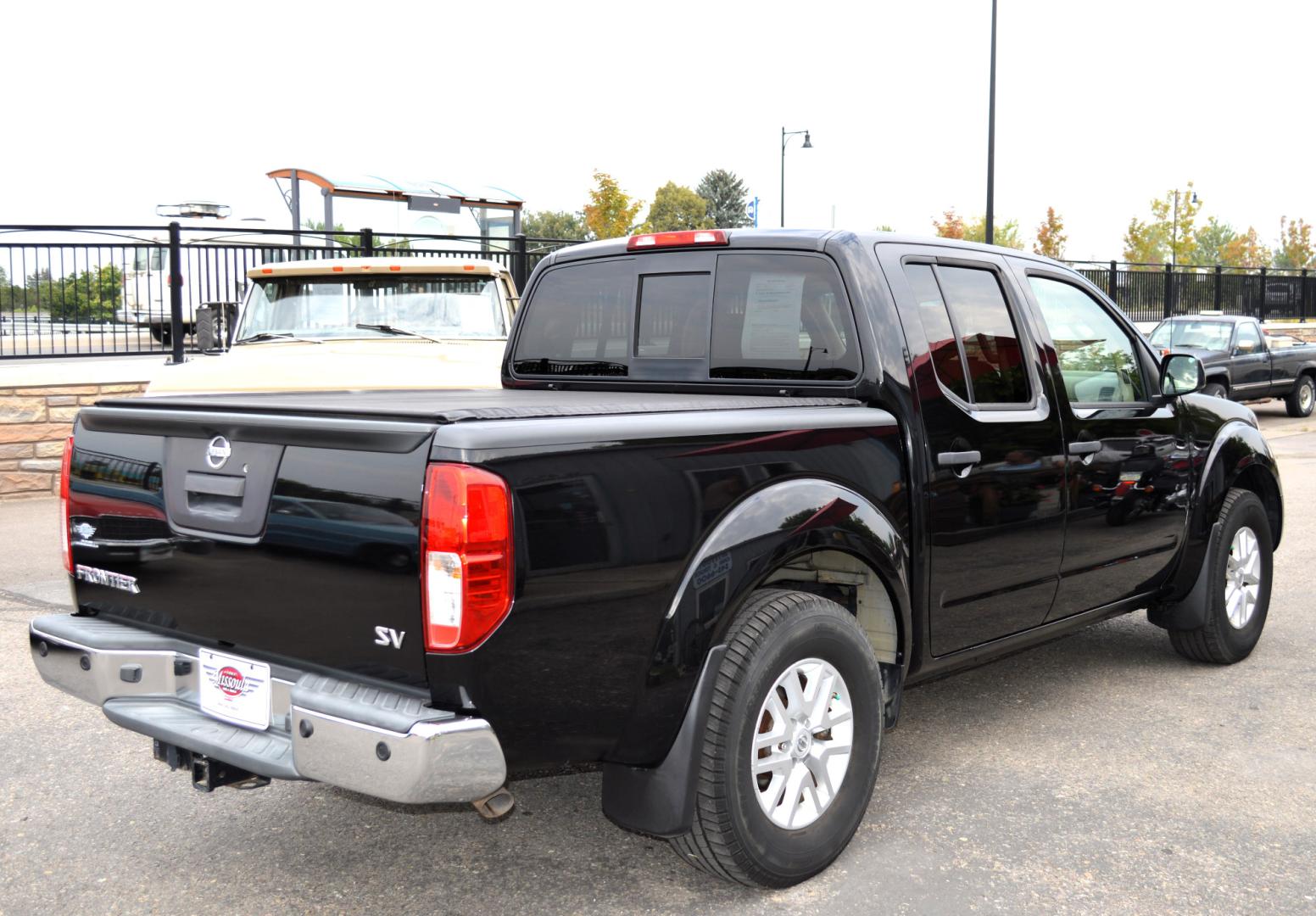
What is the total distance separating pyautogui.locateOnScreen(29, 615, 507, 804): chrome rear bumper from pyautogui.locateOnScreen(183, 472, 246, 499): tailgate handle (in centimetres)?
43

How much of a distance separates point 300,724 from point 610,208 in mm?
42572

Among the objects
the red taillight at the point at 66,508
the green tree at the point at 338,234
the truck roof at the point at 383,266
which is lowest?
the red taillight at the point at 66,508

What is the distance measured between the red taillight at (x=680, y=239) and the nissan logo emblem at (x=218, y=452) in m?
1.72

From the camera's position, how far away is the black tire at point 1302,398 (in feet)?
67.5

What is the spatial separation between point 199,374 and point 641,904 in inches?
231

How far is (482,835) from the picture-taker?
3.87 m

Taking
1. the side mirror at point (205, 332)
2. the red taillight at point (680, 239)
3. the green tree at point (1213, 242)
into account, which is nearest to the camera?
the red taillight at point (680, 239)

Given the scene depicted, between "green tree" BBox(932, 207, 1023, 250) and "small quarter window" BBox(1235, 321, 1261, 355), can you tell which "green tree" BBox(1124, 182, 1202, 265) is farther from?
"small quarter window" BBox(1235, 321, 1261, 355)

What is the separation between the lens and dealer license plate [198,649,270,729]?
3.04 meters

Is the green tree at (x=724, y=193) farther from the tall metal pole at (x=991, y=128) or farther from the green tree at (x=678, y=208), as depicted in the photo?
the tall metal pole at (x=991, y=128)

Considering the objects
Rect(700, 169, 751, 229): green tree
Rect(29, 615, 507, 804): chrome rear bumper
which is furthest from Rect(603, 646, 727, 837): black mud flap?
Rect(700, 169, 751, 229): green tree

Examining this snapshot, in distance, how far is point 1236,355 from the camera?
1891 cm

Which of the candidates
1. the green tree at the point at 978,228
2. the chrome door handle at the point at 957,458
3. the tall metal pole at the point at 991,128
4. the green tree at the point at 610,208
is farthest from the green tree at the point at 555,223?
the chrome door handle at the point at 957,458

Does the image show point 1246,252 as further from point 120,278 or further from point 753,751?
point 753,751
